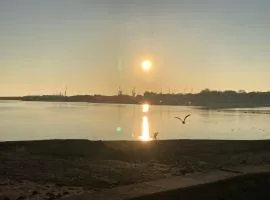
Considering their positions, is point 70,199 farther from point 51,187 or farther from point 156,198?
point 51,187

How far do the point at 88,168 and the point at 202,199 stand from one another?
5.56 metres

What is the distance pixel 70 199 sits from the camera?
16.1 ft

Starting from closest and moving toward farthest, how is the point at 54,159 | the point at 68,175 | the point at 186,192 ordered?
the point at 186,192 < the point at 68,175 < the point at 54,159

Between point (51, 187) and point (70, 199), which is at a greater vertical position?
point (70, 199)

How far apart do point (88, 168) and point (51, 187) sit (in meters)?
2.30

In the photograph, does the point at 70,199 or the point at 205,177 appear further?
the point at 205,177

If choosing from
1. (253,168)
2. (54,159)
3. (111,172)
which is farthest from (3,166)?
(253,168)

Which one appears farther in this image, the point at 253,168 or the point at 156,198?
the point at 253,168

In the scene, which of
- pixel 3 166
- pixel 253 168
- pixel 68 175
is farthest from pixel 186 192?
pixel 3 166

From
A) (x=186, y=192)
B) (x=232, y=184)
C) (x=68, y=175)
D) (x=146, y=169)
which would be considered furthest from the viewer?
(x=146, y=169)

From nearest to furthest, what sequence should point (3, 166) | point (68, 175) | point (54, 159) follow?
1. point (68, 175)
2. point (3, 166)
3. point (54, 159)

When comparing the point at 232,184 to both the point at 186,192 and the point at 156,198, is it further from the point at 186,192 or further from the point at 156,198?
the point at 156,198

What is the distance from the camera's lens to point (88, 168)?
10.8m

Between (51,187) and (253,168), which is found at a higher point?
(253,168)
